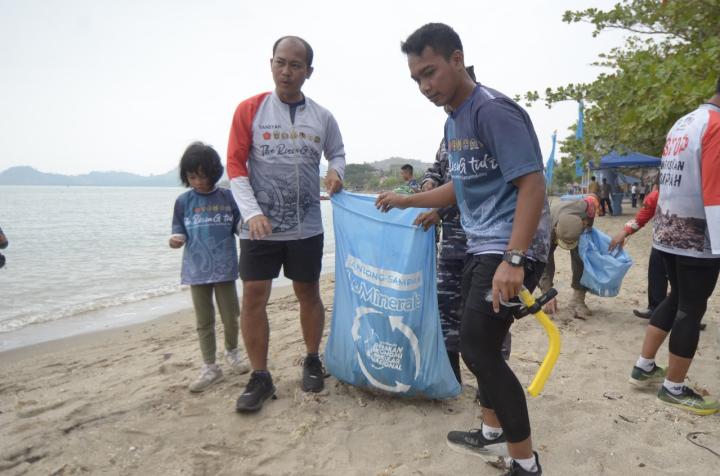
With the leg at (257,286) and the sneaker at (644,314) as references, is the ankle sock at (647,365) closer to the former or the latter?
the sneaker at (644,314)

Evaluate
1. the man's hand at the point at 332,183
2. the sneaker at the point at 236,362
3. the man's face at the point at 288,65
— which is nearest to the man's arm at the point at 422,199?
the man's hand at the point at 332,183

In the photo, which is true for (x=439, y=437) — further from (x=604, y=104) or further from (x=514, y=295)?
(x=604, y=104)

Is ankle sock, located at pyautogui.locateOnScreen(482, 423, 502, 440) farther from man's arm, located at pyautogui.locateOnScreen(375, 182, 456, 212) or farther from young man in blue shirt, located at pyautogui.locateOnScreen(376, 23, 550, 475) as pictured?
man's arm, located at pyautogui.locateOnScreen(375, 182, 456, 212)

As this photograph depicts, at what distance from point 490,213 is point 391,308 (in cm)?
91

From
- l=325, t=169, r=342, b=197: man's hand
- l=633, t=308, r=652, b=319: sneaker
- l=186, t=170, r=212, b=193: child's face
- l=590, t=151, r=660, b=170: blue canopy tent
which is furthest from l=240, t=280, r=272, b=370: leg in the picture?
l=590, t=151, r=660, b=170: blue canopy tent

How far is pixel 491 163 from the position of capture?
5.70ft

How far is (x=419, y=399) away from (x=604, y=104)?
750 cm

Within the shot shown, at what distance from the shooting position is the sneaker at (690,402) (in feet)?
8.26

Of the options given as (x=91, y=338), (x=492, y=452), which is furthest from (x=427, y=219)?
(x=91, y=338)

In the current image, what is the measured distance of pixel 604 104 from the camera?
8.17 m

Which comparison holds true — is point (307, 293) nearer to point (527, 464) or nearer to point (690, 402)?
point (527, 464)

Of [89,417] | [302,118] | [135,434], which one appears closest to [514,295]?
[302,118]

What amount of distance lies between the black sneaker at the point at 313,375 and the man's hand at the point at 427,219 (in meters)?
1.16

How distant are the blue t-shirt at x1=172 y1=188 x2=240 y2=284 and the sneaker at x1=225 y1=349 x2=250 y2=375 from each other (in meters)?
0.55
